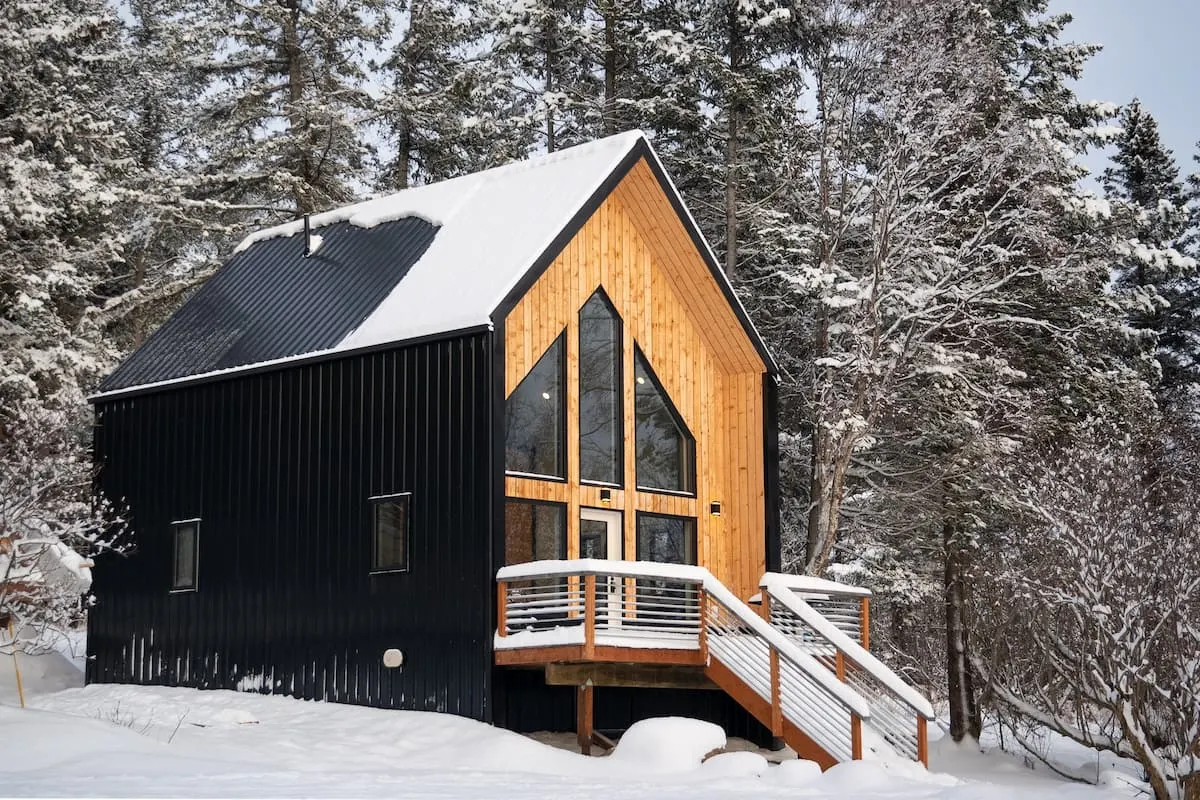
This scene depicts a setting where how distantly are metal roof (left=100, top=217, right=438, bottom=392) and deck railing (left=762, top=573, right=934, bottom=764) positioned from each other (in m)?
6.30

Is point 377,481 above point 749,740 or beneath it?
above

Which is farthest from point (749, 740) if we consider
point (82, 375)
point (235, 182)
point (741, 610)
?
point (235, 182)

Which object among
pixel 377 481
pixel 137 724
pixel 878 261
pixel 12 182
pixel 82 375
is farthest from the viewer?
pixel 82 375

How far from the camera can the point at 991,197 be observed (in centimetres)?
2520

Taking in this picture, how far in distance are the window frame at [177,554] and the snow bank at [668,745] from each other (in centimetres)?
682

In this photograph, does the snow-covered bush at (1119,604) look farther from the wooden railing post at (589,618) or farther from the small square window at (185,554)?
the small square window at (185,554)

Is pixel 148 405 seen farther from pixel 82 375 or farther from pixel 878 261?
pixel 878 261

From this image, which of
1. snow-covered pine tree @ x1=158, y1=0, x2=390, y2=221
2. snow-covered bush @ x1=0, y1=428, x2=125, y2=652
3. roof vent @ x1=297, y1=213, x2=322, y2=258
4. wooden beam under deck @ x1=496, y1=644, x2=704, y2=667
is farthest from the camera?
snow-covered pine tree @ x1=158, y1=0, x2=390, y2=221

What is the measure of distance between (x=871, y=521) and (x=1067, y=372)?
429 cm

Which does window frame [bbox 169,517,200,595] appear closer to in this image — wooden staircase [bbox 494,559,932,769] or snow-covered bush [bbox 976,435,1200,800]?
wooden staircase [bbox 494,559,932,769]

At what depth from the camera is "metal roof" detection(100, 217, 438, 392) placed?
1866 centimetres

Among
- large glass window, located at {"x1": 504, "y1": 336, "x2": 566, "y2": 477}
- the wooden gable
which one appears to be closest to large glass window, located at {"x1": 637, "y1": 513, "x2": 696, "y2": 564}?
the wooden gable

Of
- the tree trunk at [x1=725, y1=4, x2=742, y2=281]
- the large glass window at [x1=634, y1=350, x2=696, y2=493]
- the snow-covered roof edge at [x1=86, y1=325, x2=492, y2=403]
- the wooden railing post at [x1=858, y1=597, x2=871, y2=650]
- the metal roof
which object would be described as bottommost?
the wooden railing post at [x1=858, y1=597, x2=871, y2=650]

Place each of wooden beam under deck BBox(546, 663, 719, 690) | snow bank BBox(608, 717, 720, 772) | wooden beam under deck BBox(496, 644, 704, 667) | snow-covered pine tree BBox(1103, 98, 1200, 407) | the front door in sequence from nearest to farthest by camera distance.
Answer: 1. snow bank BBox(608, 717, 720, 772)
2. wooden beam under deck BBox(496, 644, 704, 667)
3. wooden beam under deck BBox(546, 663, 719, 690)
4. the front door
5. snow-covered pine tree BBox(1103, 98, 1200, 407)
